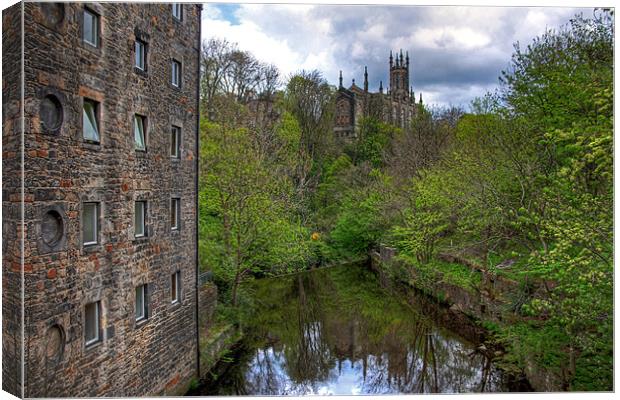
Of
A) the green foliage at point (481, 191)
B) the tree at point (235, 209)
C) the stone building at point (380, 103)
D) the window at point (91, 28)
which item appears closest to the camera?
the window at point (91, 28)

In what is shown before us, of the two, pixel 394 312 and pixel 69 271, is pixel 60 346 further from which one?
pixel 394 312

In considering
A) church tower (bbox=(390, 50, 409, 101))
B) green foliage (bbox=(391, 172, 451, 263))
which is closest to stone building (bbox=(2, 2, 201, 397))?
church tower (bbox=(390, 50, 409, 101))

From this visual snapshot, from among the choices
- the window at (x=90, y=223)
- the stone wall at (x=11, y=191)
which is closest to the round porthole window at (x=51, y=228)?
the stone wall at (x=11, y=191)

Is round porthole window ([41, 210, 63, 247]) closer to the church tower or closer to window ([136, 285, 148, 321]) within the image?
window ([136, 285, 148, 321])

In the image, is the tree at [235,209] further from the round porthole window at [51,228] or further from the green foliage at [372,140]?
the round porthole window at [51,228]

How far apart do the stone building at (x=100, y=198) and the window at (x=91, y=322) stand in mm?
18

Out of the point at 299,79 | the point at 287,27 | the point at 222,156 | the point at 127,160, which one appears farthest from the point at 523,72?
the point at 127,160

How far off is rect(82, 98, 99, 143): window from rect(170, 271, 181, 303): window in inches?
133

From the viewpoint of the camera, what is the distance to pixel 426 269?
17.1 metres

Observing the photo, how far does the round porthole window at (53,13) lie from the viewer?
5918 mm

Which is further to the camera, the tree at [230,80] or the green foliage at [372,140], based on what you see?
the green foliage at [372,140]

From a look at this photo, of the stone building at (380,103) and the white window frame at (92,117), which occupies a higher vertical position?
the stone building at (380,103)

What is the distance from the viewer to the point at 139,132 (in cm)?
808

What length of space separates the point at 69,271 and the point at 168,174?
292 cm
